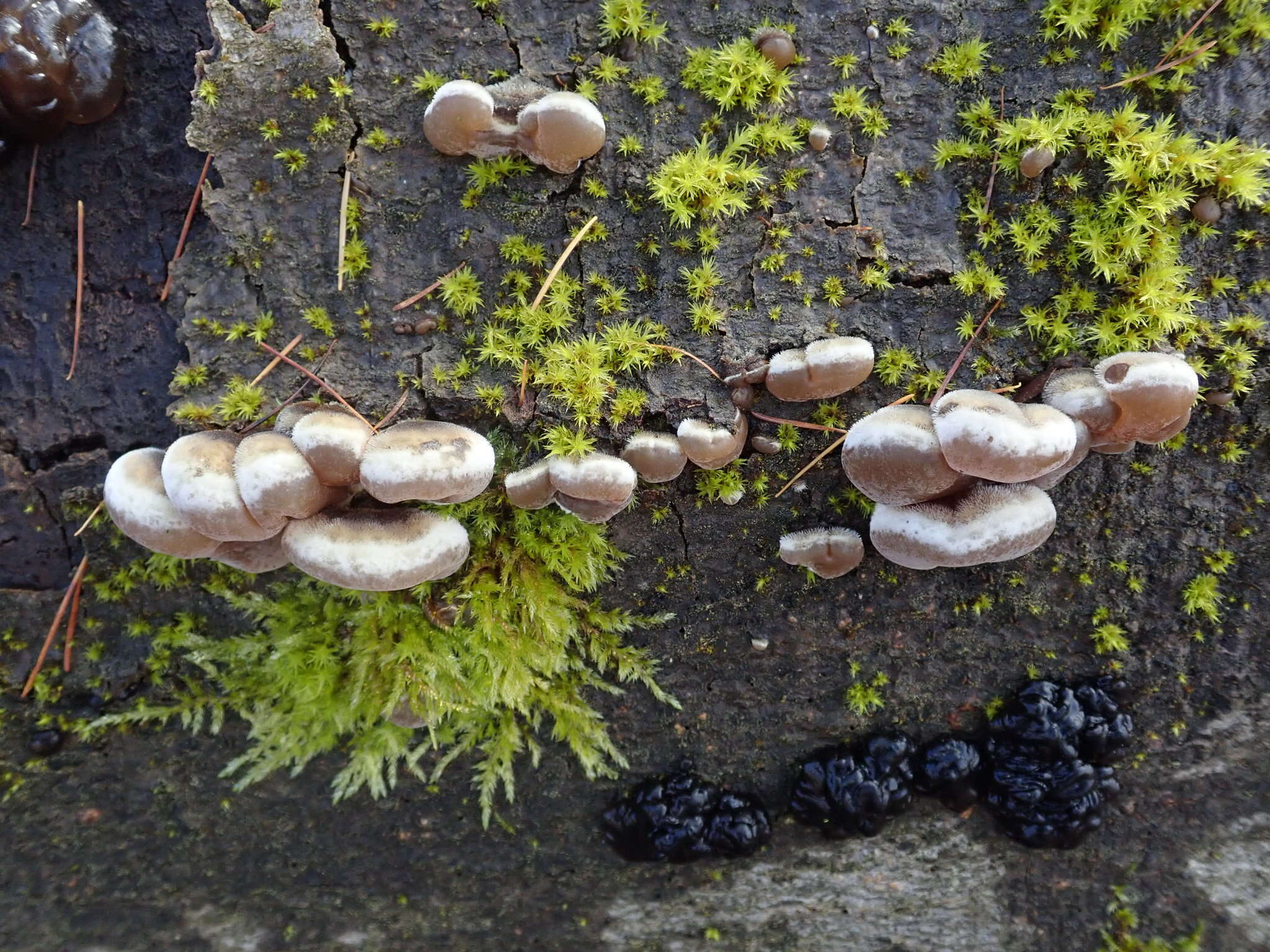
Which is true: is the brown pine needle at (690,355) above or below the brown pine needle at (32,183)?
below

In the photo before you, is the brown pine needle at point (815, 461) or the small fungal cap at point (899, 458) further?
the brown pine needle at point (815, 461)

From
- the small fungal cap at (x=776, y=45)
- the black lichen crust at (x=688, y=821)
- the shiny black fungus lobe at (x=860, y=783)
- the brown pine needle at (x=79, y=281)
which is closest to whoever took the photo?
the small fungal cap at (x=776, y=45)

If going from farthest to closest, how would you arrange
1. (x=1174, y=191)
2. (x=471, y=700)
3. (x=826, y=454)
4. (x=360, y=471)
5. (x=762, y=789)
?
(x=762, y=789)
(x=471, y=700)
(x=826, y=454)
(x=1174, y=191)
(x=360, y=471)

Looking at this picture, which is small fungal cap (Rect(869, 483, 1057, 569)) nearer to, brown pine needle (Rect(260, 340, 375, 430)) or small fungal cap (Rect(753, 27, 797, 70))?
small fungal cap (Rect(753, 27, 797, 70))

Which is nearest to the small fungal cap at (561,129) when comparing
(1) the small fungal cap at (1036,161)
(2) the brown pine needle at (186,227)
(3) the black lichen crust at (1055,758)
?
(2) the brown pine needle at (186,227)

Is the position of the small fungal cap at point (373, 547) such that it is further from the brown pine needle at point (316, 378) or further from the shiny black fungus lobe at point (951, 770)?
the shiny black fungus lobe at point (951, 770)

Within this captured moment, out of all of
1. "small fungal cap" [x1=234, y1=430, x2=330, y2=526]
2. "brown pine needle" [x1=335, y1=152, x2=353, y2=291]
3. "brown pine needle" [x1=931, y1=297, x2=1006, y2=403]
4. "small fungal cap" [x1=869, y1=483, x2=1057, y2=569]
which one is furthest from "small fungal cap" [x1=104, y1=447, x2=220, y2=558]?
"brown pine needle" [x1=931, y1=297, x2=1006, y2=403]

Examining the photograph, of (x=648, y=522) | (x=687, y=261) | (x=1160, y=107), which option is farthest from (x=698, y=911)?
(x=1160, y=107)

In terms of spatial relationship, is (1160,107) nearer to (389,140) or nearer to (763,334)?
(763,334)
